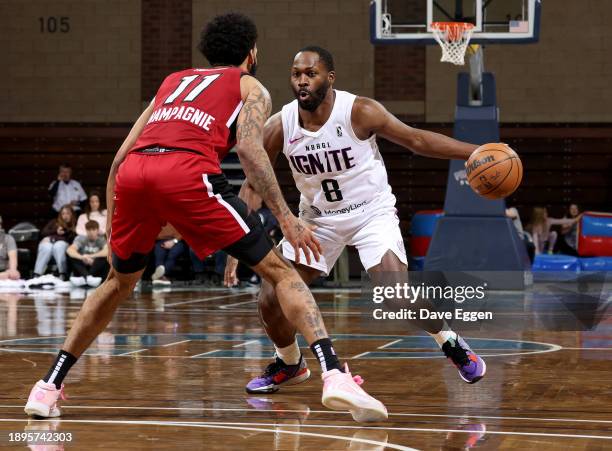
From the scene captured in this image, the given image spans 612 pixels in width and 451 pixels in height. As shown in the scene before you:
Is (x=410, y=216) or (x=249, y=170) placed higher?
(x=249, y=170)

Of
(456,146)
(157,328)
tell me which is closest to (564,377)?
(456,146)

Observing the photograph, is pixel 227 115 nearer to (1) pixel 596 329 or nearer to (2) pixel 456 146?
(2) pixel 456 146

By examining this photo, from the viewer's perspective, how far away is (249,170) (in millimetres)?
4457

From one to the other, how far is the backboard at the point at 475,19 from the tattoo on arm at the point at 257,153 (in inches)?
373

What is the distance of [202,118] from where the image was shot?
4633 millimetres

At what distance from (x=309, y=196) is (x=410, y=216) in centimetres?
1327

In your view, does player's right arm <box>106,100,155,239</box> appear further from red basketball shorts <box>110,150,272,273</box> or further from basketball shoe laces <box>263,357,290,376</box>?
basketball shoe laces <box>263,357,290,376</box>

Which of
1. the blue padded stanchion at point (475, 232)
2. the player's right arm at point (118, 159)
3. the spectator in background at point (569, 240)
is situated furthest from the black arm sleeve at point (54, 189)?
the player's right arm at point (118, 159)

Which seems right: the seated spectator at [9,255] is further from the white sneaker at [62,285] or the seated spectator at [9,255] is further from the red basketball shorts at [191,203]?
the red basketball shorts at [191,203]

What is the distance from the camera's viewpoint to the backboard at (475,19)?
13.8 meters

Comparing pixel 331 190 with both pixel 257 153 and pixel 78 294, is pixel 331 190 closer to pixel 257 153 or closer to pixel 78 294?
pixel 257 153

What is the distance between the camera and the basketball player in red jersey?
4.45m

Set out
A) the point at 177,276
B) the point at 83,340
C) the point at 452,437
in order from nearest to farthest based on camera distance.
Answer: the point at 452,437, the point at 83,340, the point at 177,276

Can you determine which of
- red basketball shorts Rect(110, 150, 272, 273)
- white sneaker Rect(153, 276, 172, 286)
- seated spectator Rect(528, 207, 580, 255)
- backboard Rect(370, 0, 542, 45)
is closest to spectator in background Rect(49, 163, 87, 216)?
white sneaker Rect(153, 276, 172, 286)
